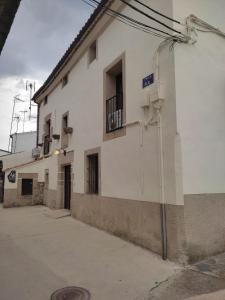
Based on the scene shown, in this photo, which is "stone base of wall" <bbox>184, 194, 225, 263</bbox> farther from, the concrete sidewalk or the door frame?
the door frame

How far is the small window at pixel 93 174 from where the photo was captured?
9516 mm

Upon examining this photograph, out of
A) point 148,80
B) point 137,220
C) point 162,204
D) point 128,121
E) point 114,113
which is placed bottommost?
point 137,220

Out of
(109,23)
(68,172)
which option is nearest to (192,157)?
(109,23)

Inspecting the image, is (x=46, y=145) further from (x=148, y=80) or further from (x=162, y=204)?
(x=162, y=204)

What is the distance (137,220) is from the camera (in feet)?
22.0

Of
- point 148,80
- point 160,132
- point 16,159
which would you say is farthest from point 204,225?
point 16,159

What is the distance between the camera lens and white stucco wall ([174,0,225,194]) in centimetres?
582

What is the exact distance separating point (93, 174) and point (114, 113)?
91.1 inches

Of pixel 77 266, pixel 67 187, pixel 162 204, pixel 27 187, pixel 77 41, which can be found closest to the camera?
pixel 77 266

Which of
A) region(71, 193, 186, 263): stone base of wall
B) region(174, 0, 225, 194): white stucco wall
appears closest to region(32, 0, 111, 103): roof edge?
region(174, 0, 225, 194): white stucco wall

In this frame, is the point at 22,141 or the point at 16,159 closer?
the point at 16,159

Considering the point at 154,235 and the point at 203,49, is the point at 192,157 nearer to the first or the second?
the point at 154,235

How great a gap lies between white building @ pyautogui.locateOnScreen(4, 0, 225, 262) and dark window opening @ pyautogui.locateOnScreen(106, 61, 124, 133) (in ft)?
0.10

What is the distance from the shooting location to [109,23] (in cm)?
884
